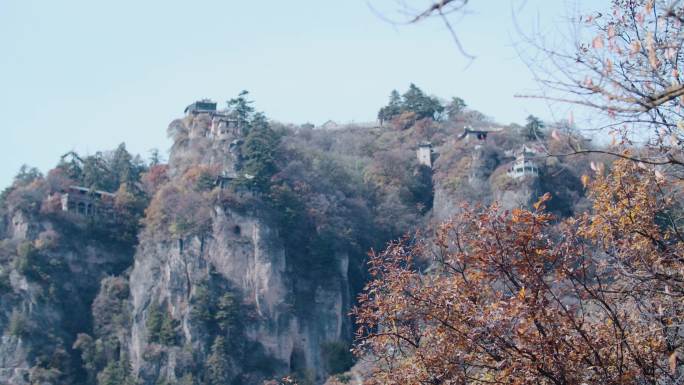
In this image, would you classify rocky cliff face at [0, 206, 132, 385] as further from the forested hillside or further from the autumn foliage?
the autumn foliage

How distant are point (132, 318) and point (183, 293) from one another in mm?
2616

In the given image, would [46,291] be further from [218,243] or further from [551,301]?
[551,301]

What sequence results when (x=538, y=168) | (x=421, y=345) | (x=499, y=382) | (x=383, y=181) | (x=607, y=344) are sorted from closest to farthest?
1. (x=499, y=382)
2. (x=607, y=344)
3. (x=421, y=345)
4. (x=538, y=168)
5. (x=383, y=181)

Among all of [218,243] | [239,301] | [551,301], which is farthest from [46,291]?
[551,301]

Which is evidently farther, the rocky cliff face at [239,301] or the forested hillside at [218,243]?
the forested hillside at [218,243]

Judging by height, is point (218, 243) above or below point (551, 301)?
above

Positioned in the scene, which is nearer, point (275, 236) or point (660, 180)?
point (660, 180)

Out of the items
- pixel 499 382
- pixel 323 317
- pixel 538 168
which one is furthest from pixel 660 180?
pixel 538 168

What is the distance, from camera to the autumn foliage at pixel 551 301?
895cm

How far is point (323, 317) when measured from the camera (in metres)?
50.4

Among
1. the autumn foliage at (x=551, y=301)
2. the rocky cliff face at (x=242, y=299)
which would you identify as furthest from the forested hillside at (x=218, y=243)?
the autumn foliage at (x=551, y=301)

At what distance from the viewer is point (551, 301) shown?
9617mm

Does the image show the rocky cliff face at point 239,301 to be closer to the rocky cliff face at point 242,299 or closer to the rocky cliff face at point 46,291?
the rocky cliff face at point 242,299

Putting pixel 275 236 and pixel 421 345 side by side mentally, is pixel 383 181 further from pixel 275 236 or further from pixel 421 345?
pixel 421 345
